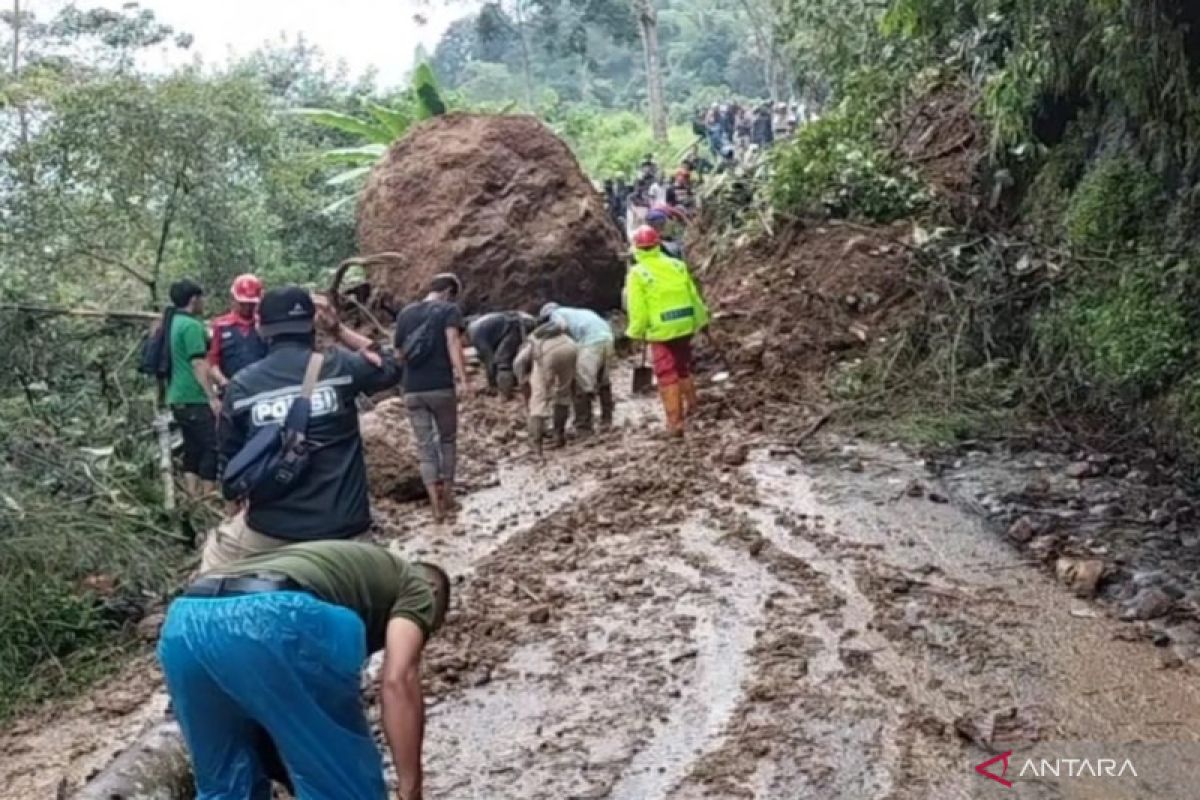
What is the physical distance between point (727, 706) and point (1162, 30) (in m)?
5.57

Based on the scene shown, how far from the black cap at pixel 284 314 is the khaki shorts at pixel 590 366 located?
6400mm

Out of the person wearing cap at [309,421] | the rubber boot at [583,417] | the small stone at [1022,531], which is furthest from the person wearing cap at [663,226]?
the person wearing cap at [309,421]

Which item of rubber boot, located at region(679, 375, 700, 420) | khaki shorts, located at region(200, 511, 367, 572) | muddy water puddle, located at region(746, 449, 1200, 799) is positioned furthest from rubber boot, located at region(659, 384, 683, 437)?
khaki shorts, located at region(200, 511, 367, 572)

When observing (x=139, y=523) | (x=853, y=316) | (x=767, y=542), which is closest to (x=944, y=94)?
(x=853, y=316)

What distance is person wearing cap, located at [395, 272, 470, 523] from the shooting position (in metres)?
8.86

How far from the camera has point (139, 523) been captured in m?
8.25

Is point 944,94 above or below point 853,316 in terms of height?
above

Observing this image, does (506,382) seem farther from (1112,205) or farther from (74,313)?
(1112,205)

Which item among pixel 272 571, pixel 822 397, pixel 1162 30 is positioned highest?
pixel 1162 30

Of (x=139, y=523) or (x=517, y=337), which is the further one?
(x=517, y=337)

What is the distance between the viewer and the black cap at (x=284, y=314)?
15.4 feet

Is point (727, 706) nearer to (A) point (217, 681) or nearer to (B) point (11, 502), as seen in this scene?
(A) point (217, 681)

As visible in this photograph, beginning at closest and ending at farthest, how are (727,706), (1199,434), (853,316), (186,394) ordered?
(727,706) < (1199,434) < (186,394) < (853,316)

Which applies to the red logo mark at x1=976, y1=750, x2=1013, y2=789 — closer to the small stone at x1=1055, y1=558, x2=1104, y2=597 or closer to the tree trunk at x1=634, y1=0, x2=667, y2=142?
the small stone at x1=1055, y1=558, x2=1104, y2=597
